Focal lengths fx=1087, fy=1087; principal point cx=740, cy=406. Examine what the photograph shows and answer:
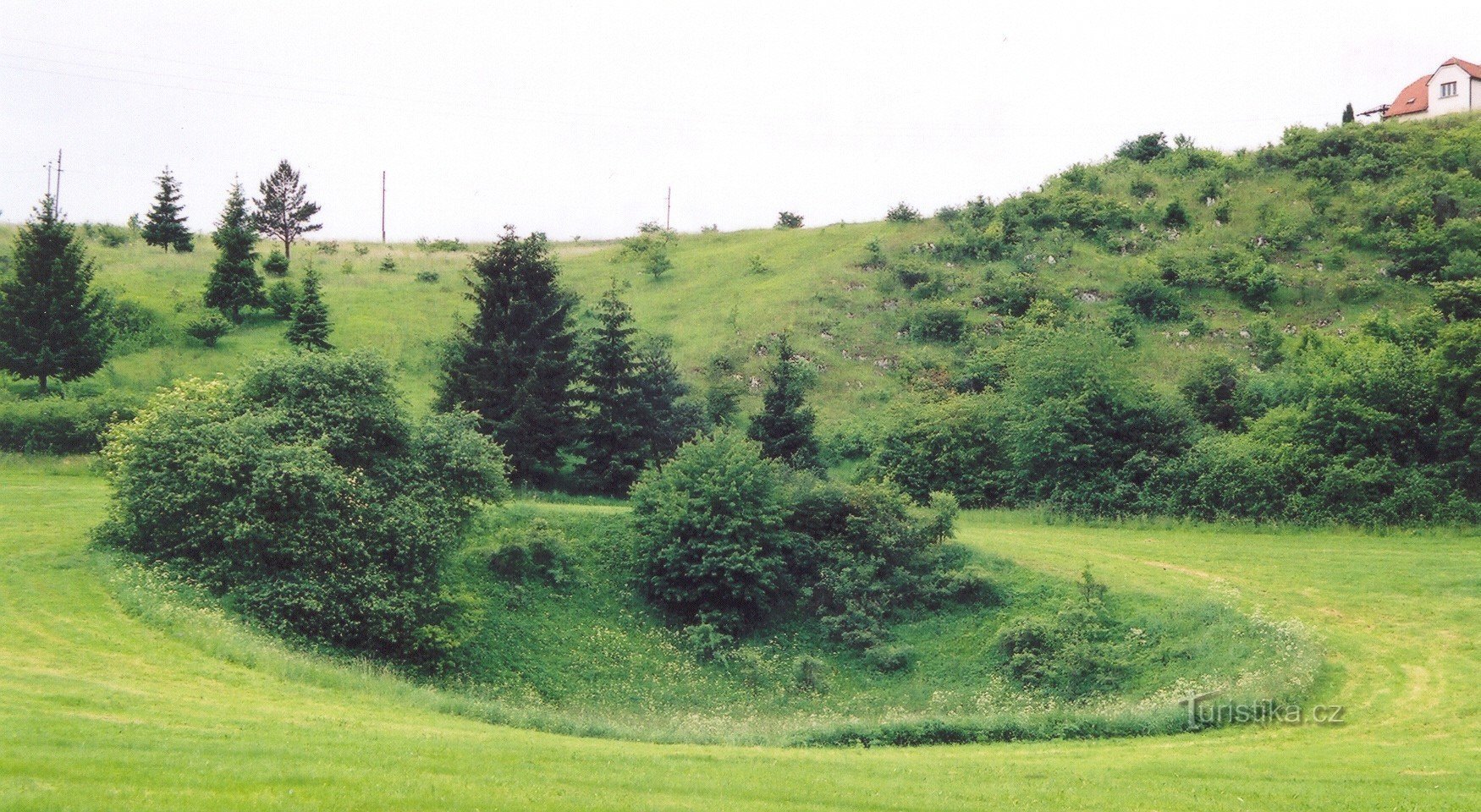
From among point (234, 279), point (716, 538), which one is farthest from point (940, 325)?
point (234, 279)

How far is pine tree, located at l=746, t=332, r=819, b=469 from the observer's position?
1567 inches

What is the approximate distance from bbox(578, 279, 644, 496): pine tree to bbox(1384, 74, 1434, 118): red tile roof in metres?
64.1

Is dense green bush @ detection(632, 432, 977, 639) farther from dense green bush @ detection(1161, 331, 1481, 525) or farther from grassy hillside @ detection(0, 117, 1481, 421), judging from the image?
grassy hillside @ detection(0, 117, 1481, 421)

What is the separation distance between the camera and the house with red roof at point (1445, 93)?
7156 centimetres

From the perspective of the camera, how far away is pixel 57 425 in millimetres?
36281

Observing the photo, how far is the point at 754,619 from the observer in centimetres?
3159

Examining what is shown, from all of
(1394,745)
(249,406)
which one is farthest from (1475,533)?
(249,406)

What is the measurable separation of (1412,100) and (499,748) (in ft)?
273

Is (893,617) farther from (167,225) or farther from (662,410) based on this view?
(167,225)

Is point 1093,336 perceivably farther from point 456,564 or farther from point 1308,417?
point 456,564

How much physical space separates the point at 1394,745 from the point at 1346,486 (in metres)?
20.0

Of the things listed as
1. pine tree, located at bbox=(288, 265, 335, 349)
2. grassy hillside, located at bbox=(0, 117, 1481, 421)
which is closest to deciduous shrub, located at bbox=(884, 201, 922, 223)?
grassy hillside, located at bbox=(0, 117, 1481, 421)

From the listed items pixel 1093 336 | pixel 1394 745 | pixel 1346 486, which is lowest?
pixel 1394 745

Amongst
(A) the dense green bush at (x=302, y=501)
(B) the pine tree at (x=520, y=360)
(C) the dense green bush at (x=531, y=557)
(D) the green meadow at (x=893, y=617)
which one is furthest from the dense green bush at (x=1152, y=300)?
(A) the dense green bush at (x=302, y=501)
